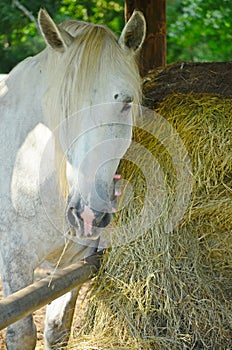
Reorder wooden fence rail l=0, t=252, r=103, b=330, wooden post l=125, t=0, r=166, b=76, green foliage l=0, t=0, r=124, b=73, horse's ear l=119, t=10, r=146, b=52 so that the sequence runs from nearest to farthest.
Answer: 1. wooden fence rail l=0, t=252, r=103, b=330
2. horse's ear l=119, t=10, r=146, b=52
3. wooden post l=125, t=0, r=166, b=76
4. green foliage l=0, t=0, r=124, b=73

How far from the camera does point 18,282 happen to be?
2.68m

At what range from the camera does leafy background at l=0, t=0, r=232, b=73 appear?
8.82 metres

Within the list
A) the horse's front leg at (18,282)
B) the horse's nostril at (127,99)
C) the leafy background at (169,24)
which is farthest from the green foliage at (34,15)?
the horse's nostril at (127,99)

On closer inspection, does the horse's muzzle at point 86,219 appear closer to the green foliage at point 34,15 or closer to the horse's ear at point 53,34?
the horse's ear at point 53,34

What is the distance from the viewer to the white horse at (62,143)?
7.38 ft

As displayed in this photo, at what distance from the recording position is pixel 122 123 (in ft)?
7.64

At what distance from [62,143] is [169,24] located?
8.69 meters

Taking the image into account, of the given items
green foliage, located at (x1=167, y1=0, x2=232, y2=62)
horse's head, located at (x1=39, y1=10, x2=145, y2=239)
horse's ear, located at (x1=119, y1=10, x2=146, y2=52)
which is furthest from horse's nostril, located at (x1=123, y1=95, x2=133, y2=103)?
green foliage, located at (x1=167, y1=0, x2=232, y2=62)

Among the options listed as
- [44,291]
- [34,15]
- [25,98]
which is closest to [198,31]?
[34,15]

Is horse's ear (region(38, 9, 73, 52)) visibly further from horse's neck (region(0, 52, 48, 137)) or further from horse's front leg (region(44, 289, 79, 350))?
horse's front leg (region(44, 289, 79, 350))

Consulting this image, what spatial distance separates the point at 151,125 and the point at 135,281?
74 cm

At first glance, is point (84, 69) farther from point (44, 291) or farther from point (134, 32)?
point (44, 291)

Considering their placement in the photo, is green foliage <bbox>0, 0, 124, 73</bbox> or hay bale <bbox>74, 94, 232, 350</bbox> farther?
green foliage <bbox>0, 0, 124, 73</bbox>

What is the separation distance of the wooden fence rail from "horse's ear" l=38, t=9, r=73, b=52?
0.93 meters
